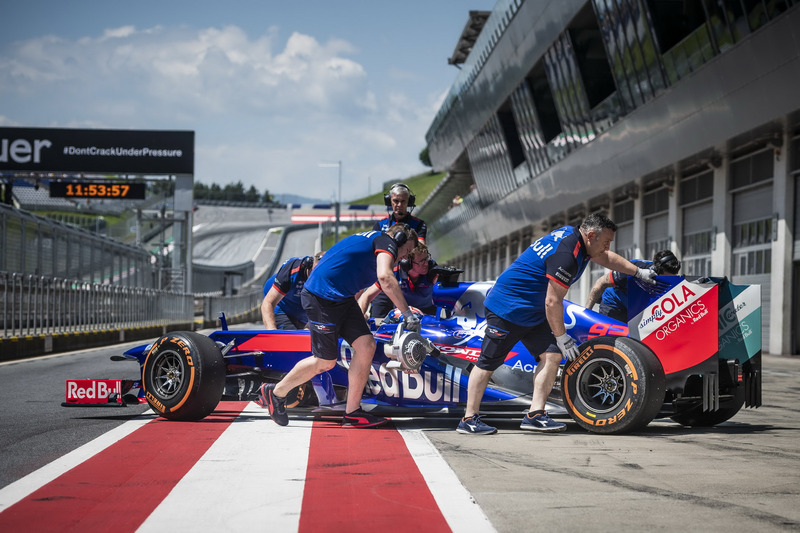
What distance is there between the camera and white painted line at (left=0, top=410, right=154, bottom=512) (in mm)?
4602

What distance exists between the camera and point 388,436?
22.7 ft

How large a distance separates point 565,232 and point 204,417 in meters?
3.32

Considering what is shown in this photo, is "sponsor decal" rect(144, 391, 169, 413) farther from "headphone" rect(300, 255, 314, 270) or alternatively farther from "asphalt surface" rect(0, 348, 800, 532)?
"headphone" rect(300, 255, 314, 270)

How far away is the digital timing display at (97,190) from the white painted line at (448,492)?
129 feet

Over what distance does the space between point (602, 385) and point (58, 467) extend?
12.7 ft

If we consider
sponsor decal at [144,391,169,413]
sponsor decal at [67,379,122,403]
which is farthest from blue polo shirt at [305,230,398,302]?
sponsor decal at [67,379,122,403]

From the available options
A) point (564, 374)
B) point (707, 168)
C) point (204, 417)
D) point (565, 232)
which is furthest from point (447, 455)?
point (707, 168)

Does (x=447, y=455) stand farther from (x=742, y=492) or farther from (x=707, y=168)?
(x=707, y=168)

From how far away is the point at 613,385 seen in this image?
276 inches

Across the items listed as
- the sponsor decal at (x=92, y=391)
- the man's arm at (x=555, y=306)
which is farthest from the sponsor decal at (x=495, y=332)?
the sponsor decal at (x=92, y=391)

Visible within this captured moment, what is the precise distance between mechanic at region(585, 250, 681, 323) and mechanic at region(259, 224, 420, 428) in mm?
2132

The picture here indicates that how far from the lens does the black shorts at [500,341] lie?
7160 mm

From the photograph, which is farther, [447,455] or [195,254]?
[195,254]

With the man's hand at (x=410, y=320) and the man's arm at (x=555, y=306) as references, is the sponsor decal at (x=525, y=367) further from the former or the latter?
the man's hand at (x=410, y=320)
